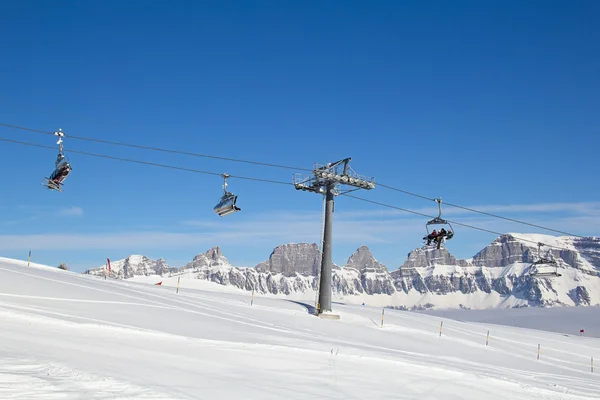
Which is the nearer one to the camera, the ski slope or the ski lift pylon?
the ski slope

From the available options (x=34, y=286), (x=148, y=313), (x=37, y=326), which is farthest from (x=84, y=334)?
(x=34, y=286)

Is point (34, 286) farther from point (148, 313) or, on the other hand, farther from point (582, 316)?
point (582, 316)

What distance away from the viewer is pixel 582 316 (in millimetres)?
109188

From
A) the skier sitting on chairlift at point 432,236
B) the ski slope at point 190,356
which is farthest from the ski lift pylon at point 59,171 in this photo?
the skier sitting on chairlift at point 432,236

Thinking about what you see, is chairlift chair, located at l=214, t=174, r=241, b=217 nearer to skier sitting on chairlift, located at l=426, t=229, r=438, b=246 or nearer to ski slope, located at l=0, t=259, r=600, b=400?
ski slope, located at l=0, t=259, r=600, b=400

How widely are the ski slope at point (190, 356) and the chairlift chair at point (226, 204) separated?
198 inches

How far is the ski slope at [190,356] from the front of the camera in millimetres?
10672

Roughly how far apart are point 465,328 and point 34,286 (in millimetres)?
30233

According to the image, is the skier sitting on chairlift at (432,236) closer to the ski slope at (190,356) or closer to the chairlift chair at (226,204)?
the ski slope at (190,356)

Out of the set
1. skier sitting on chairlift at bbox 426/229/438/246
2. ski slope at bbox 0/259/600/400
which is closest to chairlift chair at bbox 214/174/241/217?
ski slope at bbox 0/259/600/400

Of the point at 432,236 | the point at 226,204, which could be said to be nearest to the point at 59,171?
the point at 226,204

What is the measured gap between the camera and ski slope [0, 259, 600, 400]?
35.0 ft

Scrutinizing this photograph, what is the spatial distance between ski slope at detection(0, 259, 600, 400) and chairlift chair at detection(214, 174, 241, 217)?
16.5ft

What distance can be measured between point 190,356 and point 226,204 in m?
15.7
